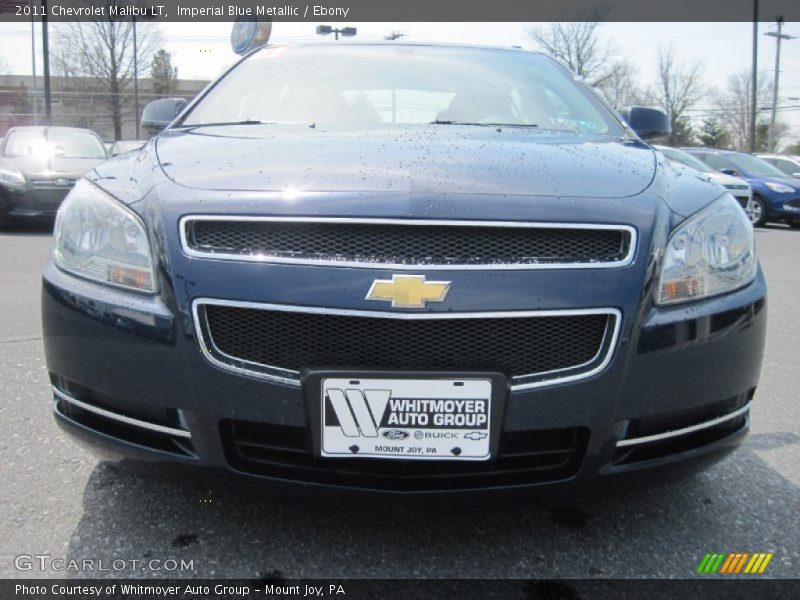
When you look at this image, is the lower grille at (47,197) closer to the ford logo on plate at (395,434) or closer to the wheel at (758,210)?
the ford logo on plate at (395,434)

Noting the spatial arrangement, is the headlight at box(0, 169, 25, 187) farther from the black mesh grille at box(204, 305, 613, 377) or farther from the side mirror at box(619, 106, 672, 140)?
the black mesh grille at box(204, 305, 613, 377)

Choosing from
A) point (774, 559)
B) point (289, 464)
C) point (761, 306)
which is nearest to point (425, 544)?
point (289, 464)

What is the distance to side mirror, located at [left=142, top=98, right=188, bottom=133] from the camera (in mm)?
3125

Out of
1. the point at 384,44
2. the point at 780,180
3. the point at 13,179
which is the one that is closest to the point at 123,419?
the point at 384,44

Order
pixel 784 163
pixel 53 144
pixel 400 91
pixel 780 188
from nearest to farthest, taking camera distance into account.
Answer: pixel 400 91, pixel 53 144, pixel 780 188, pixel 784 163

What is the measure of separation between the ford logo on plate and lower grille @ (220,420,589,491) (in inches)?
2.5

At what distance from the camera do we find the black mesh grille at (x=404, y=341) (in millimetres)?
1557

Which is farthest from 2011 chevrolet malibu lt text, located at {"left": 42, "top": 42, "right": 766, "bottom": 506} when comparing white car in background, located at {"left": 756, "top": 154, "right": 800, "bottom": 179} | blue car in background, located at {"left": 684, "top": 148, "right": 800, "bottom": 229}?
white car in background, located at {"left": 756, "top": 154, "right": 800, "bottom": 179}

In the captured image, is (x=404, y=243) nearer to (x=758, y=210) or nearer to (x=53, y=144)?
(x=53, y=144)

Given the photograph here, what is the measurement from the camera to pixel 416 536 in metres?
1.96

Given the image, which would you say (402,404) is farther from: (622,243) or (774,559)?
(774,559)

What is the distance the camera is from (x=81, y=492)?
2.21 m

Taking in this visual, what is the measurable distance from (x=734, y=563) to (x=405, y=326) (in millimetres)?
1102

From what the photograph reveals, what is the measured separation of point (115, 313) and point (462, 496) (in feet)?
2.89
